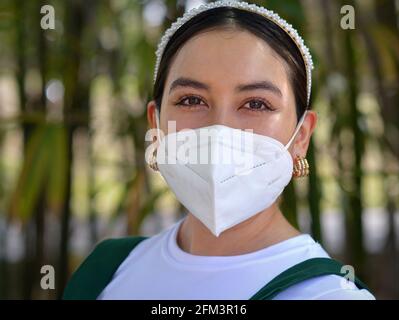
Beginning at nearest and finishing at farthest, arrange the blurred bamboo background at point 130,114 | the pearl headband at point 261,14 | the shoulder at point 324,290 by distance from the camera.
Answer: the shoulder at point 324,290, the pearl headband at point 261,14, the blurred bamboo background at point 130,114

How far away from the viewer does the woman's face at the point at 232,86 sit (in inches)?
33.3

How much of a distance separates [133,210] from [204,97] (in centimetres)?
Result: 84

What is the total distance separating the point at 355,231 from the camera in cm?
156

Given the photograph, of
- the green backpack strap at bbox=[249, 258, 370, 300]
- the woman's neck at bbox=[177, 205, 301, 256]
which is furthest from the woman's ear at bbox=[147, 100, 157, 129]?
the green backpack strap at bbox=[249, 258, 370, 300]

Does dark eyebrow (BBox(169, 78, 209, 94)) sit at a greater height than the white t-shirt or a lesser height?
greater

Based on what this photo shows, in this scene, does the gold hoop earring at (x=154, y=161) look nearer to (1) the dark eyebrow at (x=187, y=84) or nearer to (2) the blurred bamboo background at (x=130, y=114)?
(1) the dark eyebrow at (x=187, y=84)

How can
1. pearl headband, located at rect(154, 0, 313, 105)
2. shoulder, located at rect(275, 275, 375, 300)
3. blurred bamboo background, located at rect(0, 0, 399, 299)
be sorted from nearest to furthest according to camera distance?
1. shoulder, located at rect(275, 275, 375, 300)
2. pearl headband, located at rect(154, 0, 313, 105)
3. blurred bamboo background, located at rect(0, 0, 399, 299)

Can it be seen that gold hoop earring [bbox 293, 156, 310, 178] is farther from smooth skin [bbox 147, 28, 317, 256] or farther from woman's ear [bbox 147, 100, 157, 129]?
woman's ear [bbox 147, 100, 157, 129]

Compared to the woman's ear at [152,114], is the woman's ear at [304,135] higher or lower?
lower

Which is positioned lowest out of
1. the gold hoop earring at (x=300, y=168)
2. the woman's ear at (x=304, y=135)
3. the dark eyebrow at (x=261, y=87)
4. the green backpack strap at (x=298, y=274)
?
the green backpack strap at (x=298, y=274)

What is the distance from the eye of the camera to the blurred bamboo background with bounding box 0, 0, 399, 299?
1.60 m

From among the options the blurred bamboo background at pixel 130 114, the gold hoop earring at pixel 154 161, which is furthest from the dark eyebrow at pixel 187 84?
the blurred bamboo background at pixel 130 114

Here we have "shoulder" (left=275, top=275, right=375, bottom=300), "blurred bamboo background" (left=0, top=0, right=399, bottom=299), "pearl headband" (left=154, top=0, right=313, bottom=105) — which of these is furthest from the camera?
"blurred bamboo background" (left=0, top=0, right=399, bottom=299)
